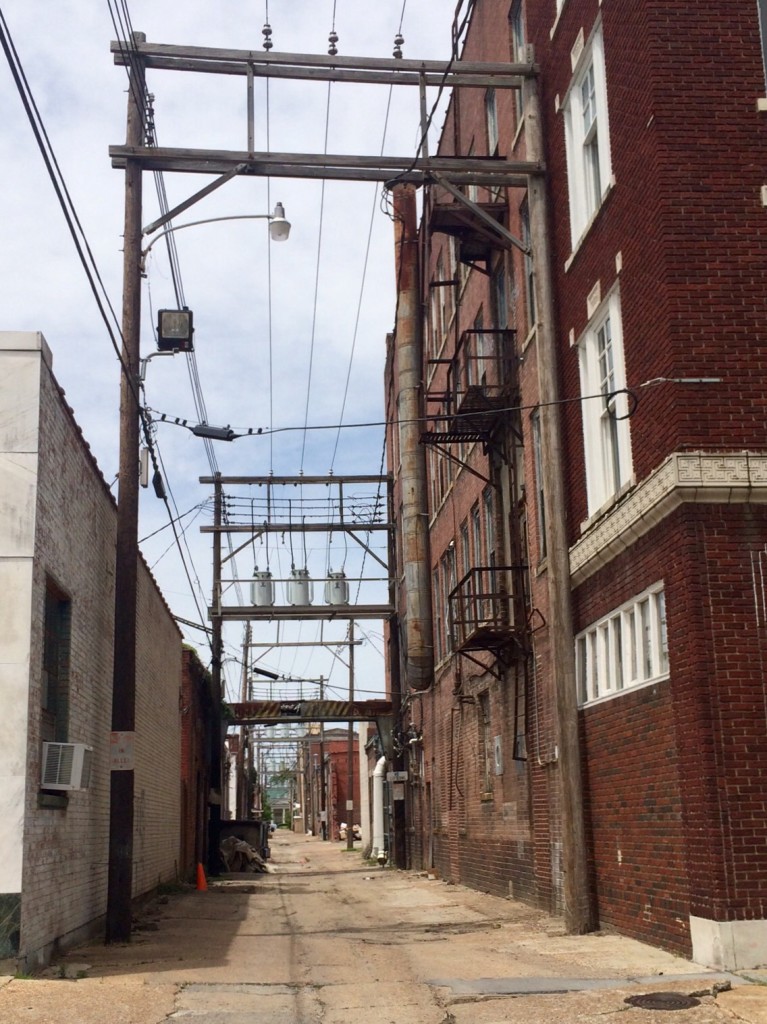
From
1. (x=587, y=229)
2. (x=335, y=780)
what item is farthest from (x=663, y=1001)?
(x=335, y=780)

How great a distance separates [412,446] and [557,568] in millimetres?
11375

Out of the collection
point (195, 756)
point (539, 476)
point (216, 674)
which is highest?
point (539, 476)

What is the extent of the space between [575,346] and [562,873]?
268 inches

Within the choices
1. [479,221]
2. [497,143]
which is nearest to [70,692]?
[479,221]

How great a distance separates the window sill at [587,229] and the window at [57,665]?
7479mm

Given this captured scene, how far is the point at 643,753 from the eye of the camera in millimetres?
12547

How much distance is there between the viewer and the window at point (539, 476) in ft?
57.8

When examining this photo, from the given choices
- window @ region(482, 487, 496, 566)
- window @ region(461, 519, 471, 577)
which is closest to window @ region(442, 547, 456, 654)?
window @ region(461, 519, 471, 577)

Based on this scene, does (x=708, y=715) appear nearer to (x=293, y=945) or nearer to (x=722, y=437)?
(x=722, y=437)

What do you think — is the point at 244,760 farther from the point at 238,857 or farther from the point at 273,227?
the point at 273,227

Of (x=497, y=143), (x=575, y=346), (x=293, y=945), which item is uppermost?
(x=497, y=143)

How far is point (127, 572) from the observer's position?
1541 cm

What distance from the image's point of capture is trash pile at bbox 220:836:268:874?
3717 cm

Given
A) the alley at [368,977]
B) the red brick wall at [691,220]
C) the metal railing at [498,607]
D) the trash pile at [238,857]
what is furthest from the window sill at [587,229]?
the trash pile at [238,857]
